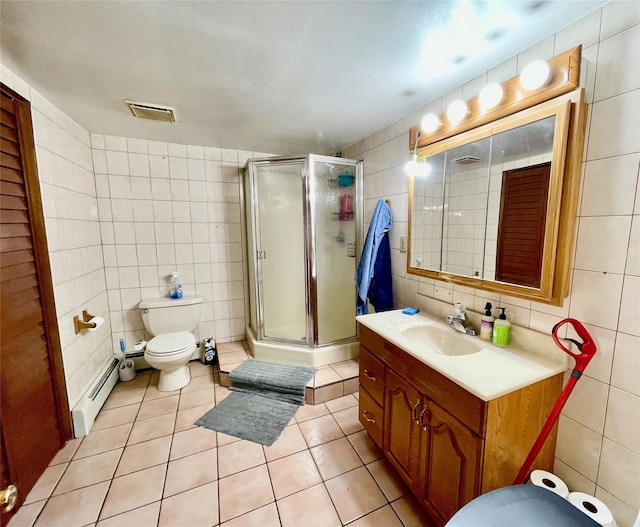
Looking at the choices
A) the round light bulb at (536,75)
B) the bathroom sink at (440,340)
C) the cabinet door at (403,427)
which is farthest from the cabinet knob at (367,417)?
the round light bulb at (536,75)

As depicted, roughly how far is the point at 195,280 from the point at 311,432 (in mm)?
1749

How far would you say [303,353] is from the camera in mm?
2365

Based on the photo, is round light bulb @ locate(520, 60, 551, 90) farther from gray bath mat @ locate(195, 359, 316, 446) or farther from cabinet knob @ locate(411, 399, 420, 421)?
gray bath mat @ locate(195, 359, 316, 446)

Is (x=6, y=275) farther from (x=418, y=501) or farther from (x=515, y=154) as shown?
(x=515, y=154)

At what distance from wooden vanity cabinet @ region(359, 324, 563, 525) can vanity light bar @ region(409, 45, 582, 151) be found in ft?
3.76

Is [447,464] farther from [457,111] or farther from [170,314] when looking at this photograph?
[170,314]

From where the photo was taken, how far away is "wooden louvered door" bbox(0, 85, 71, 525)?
1.28 meters

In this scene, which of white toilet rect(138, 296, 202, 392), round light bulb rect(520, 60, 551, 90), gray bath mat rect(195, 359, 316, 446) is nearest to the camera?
round light bulb rect(520, 60, 551, 90)

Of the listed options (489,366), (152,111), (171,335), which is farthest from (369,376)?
(152,111)

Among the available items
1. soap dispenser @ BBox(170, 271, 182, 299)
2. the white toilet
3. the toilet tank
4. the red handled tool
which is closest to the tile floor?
the white toilet

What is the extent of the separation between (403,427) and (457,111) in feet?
5.36

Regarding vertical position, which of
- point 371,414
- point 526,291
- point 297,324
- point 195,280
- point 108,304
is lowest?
point 371,414

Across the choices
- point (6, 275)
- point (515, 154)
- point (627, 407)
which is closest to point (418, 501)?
point (627, 407)

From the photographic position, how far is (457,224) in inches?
61.4
